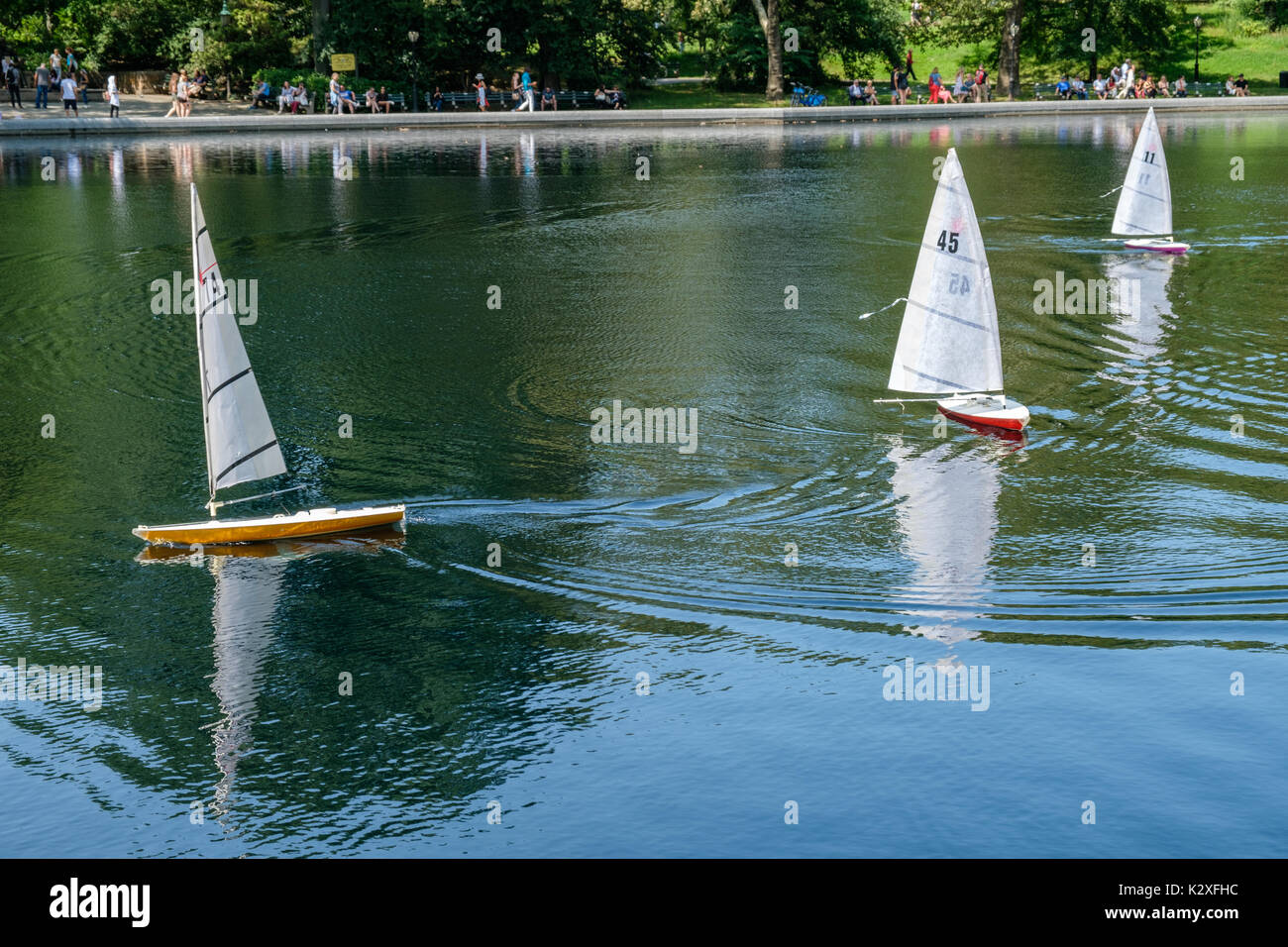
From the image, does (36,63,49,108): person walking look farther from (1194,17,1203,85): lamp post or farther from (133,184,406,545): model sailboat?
(1194,17,1203,85): lamp post

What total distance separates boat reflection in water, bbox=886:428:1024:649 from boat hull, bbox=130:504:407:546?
619 centimetres

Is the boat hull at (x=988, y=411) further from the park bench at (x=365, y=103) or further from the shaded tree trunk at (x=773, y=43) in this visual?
Result: the shaded tree trunk at (x=773, y=43)

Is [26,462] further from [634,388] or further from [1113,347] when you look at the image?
[1113,347]

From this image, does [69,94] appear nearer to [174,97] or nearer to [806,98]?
[174,97]

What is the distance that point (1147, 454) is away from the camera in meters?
20.5

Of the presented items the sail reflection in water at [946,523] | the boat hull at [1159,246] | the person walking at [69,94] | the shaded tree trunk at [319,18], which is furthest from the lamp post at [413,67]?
the sail reflection in water at [946,523]

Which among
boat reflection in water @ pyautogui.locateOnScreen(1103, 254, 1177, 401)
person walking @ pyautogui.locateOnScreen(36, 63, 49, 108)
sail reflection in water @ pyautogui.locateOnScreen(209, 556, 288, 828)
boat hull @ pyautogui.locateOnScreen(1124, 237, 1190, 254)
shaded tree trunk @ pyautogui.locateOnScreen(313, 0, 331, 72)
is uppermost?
shaded tree trunk @ pyautogui.locateOnScreen(313, 0, 331, 72)

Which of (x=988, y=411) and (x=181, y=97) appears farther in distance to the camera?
(x=181, y=97)

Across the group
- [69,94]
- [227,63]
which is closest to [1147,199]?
[69,94]

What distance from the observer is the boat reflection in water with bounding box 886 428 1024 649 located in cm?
1562

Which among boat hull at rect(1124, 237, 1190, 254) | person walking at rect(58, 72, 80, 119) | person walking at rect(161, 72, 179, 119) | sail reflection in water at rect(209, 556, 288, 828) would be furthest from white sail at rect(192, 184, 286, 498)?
person walking at rect(58, 72, 80, 119)

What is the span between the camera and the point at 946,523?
58.9ft

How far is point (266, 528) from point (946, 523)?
320 inches
